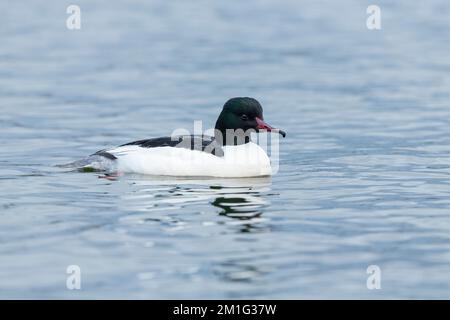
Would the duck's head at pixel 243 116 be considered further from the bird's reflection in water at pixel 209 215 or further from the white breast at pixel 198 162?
the bird's reflection in water at pixel 209 215

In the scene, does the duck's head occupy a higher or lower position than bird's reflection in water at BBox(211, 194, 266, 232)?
higher

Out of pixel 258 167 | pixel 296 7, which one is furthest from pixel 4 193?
pixel 296 7

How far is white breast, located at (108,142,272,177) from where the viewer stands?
14.8 metres

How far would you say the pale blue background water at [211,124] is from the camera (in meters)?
10.5

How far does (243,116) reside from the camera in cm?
1495

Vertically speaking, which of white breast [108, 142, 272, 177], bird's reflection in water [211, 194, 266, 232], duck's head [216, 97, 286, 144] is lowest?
bird's reflection in water [211, 194, 266, 232]

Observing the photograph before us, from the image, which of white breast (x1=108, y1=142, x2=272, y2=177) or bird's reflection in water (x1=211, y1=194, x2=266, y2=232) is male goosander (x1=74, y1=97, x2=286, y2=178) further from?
bird's reflection in water (x1=211, y1=194, x2=266, y2=232)

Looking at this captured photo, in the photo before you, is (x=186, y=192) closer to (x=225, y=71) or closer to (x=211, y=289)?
(x=211, y=289)

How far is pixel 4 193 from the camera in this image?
1368 centimetres

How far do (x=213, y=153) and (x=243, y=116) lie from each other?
0.64 m

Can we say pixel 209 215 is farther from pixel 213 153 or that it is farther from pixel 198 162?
pixel 213 153

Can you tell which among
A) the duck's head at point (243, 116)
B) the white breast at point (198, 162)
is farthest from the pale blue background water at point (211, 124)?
the duck's head at point (243, 116)

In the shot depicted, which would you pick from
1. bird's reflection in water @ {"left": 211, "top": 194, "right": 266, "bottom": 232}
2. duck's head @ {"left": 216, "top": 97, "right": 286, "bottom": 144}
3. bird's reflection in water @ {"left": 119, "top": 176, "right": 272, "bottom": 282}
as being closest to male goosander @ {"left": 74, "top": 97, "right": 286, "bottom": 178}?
duck's head @ {"left": 216, "top": 97, "right": 286, "bottom": 144}
